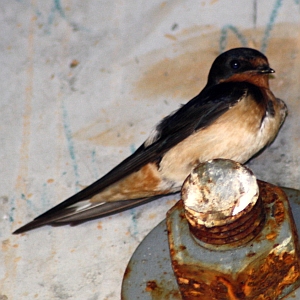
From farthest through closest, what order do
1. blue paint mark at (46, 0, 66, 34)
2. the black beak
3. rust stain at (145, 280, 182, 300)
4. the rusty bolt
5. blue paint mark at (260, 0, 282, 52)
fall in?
1. blue paint mark at (46, 0, 66, 34)
2. blue paint mark at (260, 0, 282, 52)
3. the black beak
4. rust stain at (145, 280, 182, 300)
5. the rusty bolt

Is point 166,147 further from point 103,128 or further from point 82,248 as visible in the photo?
point 82,248

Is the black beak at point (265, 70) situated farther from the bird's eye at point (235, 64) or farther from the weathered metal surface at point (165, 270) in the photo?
the weathered metal surface at point (165, 270)

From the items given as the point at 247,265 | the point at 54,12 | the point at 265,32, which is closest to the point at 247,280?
the point at 247,265

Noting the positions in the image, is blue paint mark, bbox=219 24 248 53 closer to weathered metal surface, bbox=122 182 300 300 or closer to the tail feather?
the tail feather

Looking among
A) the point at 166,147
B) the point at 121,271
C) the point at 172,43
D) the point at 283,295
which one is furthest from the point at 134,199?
the point at 283,295

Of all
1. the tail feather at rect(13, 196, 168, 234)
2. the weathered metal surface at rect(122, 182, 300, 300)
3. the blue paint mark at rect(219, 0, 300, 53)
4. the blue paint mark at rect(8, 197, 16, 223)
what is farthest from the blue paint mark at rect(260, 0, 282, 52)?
the blue paint mark at rect(8, 197, 16, 223)

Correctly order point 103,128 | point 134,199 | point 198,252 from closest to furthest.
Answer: point 198,252
point 134,199
point 103,128
